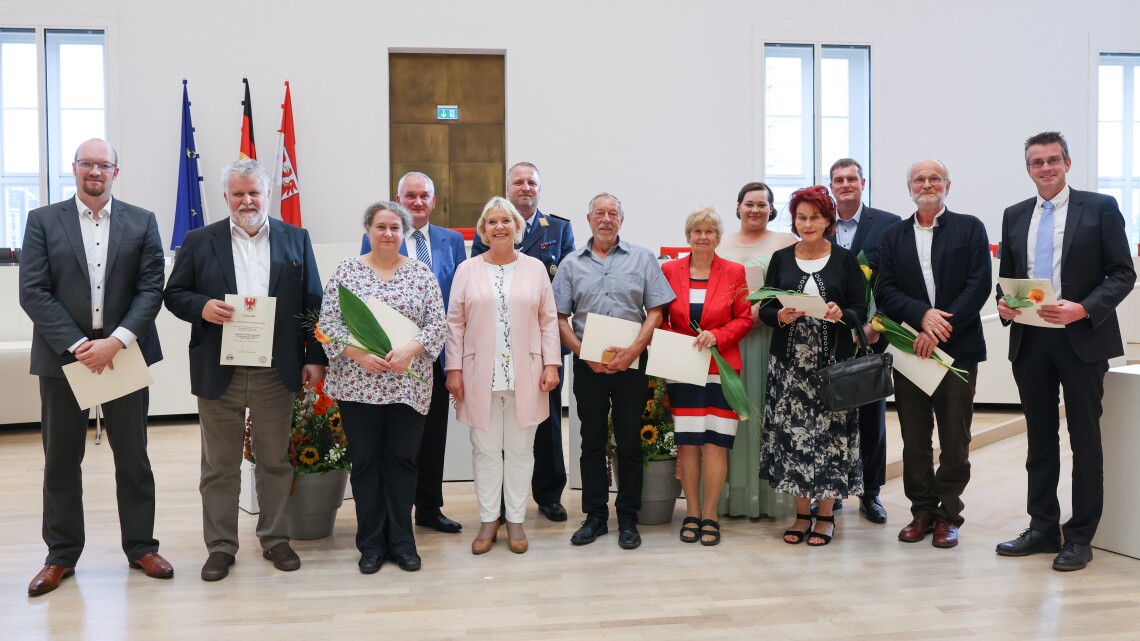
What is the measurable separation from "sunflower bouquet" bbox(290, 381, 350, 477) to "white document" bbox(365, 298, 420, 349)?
2.52 feet

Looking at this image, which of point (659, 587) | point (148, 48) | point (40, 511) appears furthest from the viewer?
point (148, 48)

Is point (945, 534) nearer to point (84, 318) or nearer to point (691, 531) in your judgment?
point (691, 531)

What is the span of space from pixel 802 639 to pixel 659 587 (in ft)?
2.09

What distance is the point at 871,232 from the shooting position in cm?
417

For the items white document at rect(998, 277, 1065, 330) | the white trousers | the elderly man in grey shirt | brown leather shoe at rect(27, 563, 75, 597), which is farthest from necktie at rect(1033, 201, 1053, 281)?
brown leather shoe at rect(27, 563, 75, 597)

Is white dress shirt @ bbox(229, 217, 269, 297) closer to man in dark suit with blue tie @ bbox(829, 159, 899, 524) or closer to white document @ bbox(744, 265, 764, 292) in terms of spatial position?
white document @ bbox(744, 265, 764, 292)

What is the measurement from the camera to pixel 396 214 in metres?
3.44

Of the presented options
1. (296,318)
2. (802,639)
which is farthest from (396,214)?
(802,639)

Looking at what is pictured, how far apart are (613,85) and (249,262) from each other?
17.3 ft

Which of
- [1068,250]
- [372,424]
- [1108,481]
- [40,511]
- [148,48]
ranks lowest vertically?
[40,511]

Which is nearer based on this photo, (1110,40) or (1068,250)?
(1068,250)

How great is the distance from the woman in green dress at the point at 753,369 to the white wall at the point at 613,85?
3999mm

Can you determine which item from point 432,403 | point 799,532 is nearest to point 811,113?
A: point 799,532

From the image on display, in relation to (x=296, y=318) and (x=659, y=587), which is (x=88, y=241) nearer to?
(x=296, y=318)
